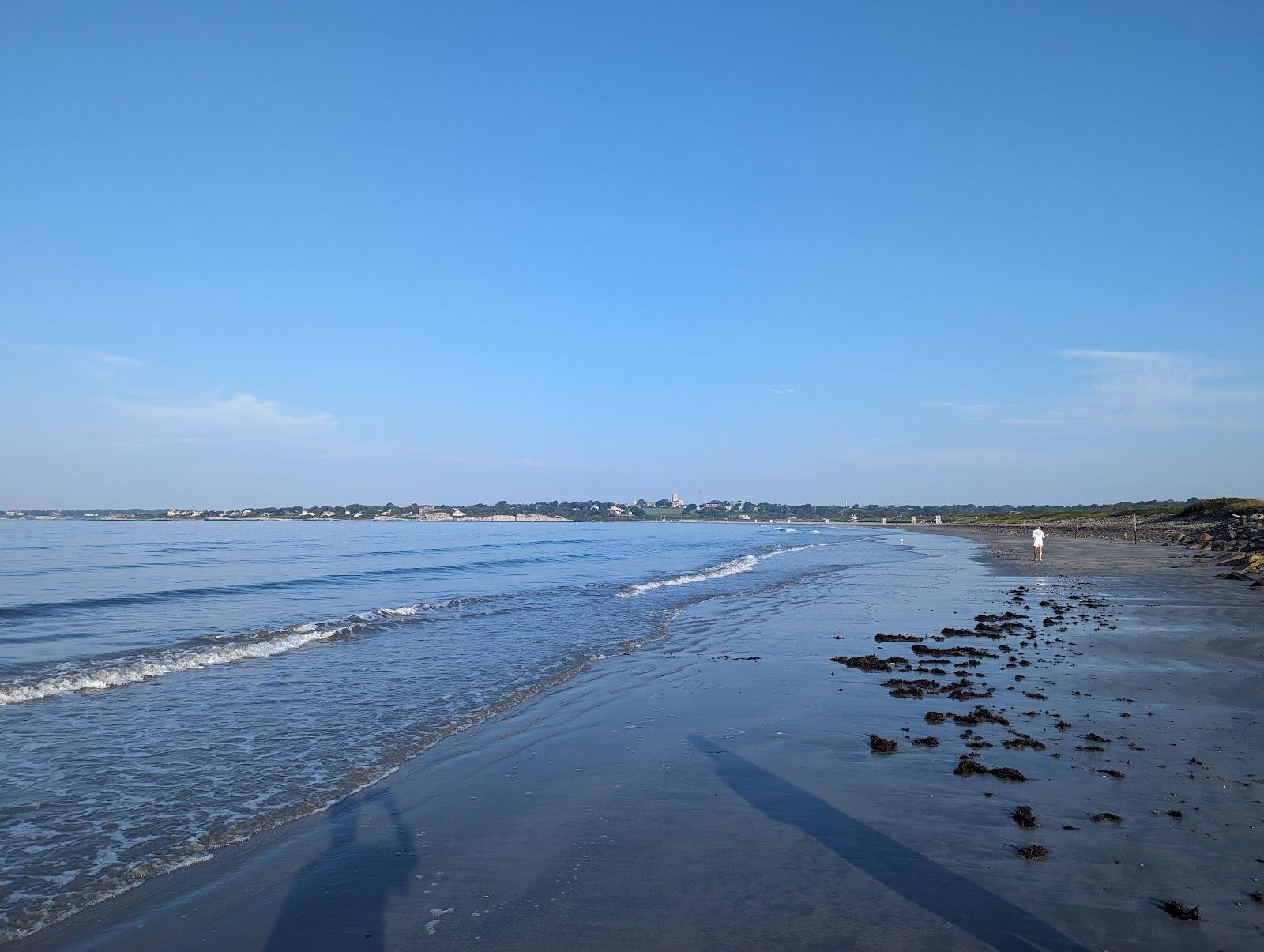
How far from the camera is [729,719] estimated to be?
930 centimetres

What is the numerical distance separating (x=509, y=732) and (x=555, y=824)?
126 inches

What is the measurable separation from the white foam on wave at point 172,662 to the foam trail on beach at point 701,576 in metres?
10.00

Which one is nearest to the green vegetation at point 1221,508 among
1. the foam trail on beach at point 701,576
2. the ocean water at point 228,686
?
the foam trail on beach at point 701,576

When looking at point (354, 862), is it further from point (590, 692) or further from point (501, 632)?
point (501, 632)

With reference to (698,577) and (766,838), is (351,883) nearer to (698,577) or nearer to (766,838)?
(766,838)

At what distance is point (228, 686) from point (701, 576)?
23.3 meters

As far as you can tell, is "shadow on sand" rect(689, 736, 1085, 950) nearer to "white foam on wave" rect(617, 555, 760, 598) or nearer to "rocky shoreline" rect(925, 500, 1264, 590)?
"white foam on wave" rect(617, 555, 760, 598)

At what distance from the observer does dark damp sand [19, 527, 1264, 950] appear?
436 cm

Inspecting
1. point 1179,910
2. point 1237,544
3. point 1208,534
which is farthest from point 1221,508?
point 1179,910

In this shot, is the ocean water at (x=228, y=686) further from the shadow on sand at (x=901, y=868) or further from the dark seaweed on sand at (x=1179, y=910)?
the dark seaweed on sand at (x=1179, y=910)

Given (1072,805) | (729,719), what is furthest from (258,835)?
(1072,805)

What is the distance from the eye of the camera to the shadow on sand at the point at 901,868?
420cm

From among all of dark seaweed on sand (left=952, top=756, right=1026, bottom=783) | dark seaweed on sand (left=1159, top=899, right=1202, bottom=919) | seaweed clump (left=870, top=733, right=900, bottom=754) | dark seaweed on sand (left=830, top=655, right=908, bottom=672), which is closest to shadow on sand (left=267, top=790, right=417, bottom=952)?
dark seaweed on sand (left=1159, top=899, right=1202, bottom=919)

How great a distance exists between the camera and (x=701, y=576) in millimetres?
33094
